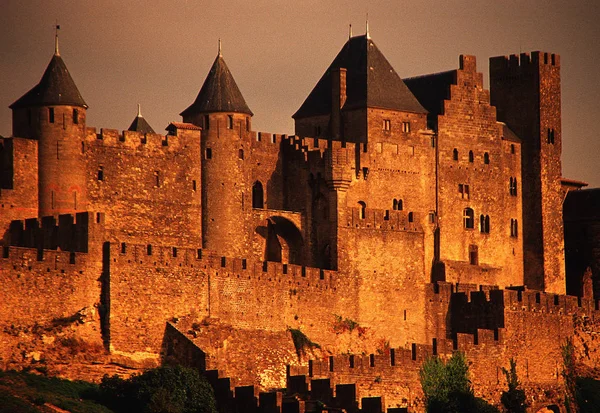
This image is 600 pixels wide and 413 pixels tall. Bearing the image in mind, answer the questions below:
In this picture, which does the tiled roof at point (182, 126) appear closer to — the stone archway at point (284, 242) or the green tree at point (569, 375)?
the stone archway at point (284, 242)

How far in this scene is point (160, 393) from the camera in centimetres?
7625

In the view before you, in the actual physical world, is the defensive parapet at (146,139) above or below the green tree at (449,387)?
above

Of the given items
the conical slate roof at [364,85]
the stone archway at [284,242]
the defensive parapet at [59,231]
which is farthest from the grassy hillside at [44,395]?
the conical slate roof at [364,85]

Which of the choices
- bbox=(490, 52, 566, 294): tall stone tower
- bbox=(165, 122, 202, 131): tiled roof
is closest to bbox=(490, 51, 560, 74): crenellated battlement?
bbox=(490, 52, 566, 294): tall stone tower

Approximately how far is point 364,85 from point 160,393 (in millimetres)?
26583

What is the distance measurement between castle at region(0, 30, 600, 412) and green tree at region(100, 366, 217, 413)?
1.57 m

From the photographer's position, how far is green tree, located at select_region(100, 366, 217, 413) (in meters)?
76.1

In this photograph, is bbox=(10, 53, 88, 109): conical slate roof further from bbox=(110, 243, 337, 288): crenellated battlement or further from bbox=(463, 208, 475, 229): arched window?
bbox=(463, 208, 475, 229): arched window

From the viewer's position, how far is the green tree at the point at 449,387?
273 feet

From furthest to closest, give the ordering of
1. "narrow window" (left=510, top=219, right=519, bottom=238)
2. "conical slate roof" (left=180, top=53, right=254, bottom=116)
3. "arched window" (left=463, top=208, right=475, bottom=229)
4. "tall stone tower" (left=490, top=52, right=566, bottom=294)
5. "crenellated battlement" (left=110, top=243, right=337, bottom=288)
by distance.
→ "tall stone tower" (left=490, top=52, right=566, bottom=294) → "narrow window" (left=510, top=219, right=519, bottom=238) → "arched window" (left=463, top=208, right=475, bottom=229) → "conical slate roof" (left=180, top=53, right=254, bottom=116) → "crenellated battlement" (left=110, top=243, right=337, bottom=288)

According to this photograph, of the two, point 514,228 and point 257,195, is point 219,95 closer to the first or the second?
point 257,195

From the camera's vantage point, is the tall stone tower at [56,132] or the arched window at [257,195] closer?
the tall stone tower at [56,132]

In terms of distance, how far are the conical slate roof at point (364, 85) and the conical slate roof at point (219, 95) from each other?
7255 mm

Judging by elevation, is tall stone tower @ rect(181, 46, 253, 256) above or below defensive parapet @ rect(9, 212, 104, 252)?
above
